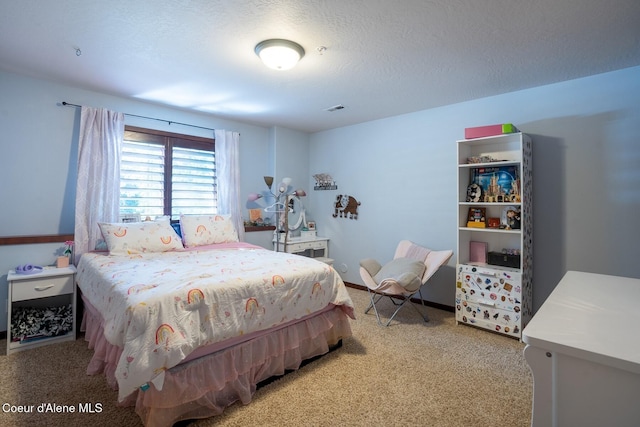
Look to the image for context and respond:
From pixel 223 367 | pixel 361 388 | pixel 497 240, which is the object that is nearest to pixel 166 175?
pixel 223 367

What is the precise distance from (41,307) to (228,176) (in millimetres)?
2290

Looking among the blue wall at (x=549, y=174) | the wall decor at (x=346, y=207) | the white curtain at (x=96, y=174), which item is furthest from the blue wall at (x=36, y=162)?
the blue wall at (x=549, y=174)

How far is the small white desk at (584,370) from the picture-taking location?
0.76 metres

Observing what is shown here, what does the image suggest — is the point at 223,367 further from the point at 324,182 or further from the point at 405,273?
the point at 324,182

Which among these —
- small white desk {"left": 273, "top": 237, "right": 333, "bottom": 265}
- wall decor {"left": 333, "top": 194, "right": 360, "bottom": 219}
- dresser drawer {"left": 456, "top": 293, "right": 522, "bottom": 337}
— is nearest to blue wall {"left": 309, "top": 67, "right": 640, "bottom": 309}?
wall decor {"left": 333, "top": 194, "right": 360, "bottom": 219}

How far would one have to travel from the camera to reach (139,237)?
9.54 feet

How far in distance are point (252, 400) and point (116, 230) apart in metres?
2.06

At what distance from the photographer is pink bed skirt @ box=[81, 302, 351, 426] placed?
157cm

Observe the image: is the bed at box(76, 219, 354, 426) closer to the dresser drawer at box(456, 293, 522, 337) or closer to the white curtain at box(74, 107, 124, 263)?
the white curtain at box(74, 107, 124, 263)

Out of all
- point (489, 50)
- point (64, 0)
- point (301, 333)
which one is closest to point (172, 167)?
Result: point (64, 0)

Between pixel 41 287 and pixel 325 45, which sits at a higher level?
pixel 325 45

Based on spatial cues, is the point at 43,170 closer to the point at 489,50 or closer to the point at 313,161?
the point at 313,161

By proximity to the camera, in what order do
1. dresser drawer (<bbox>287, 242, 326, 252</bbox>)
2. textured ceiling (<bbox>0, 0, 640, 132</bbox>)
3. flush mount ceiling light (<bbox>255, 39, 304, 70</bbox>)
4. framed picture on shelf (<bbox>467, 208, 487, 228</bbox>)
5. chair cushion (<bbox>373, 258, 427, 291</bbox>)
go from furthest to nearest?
dresser drawer (<bbox>287, 242, 326, 252</bbox>)
framed picture on shelf (<bbox>467, 208, 487, 228</bbox>)
chair cushion (<bbox>373, 258, 427, 291</bbox>)
flush mount ceiling light (<bbox>255, 39, 304, 70</bbox>)
textured ceiling (<bbox>0, 0, 640, 132</bbox>)

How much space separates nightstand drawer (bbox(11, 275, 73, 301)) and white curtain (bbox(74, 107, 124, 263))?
349 millimetres
